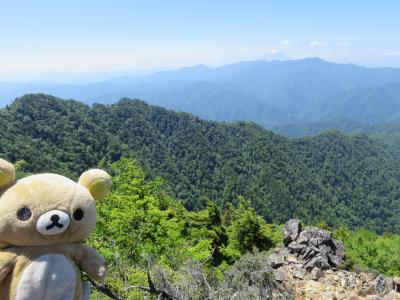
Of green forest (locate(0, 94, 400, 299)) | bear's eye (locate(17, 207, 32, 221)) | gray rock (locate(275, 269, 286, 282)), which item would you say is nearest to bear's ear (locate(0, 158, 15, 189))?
bear's eye (locate(17, 207, 32, 221))

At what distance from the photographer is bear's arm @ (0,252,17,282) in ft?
12.8

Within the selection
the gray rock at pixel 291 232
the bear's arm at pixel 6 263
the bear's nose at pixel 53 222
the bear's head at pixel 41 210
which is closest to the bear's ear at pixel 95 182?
the bear's head at pixel 41 210

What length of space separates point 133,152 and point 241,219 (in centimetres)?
7247

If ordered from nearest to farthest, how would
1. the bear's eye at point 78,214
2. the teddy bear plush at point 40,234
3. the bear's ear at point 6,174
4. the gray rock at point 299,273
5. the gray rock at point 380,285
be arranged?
the teddy bear plush at point 40,234, the bear's ear at point 6,174, the bear's eye at point 78,214, the gray rock at point 380,285, the gray rock at point 299,273

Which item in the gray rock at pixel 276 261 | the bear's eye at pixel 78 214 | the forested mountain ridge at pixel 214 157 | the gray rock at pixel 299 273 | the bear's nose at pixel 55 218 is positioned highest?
the bear's nose at pixel 55 218

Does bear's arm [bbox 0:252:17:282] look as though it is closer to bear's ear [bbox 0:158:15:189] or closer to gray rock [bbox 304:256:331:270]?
bear's ear [bbox 0:158:15:189]

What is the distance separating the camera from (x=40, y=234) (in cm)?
395

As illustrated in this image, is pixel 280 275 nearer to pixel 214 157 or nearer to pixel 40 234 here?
pixel 40 234

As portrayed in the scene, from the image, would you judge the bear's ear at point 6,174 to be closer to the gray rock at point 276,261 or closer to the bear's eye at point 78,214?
the bear's eye at point 78,214

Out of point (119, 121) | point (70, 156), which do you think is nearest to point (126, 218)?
point (70, 156)

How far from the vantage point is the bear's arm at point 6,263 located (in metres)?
3.89

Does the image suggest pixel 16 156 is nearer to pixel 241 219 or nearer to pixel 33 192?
pixel 241 219

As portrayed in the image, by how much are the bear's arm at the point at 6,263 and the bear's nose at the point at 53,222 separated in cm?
43

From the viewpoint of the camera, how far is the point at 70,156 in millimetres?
72438
